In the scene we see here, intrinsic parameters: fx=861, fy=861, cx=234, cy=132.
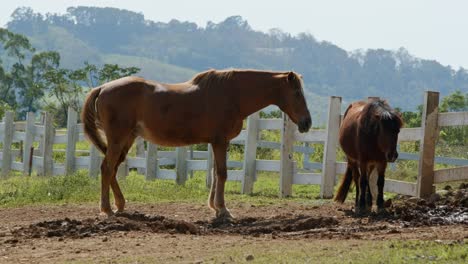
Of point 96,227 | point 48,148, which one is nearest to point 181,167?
point 48,148

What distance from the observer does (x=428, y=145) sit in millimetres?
12875

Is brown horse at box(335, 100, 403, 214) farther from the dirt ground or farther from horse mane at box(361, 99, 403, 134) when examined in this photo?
the dirt ground

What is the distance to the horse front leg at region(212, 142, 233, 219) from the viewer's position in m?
11.3

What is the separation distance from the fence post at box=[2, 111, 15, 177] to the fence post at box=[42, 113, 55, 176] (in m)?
2.21

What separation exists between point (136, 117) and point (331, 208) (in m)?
3.14

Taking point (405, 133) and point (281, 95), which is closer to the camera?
point (281, 95)

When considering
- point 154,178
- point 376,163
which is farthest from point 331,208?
point 154,178

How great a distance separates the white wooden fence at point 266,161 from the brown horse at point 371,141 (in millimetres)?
1170

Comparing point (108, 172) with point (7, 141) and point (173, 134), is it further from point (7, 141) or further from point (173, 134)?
point (7, 141)

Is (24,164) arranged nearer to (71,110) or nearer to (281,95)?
(71,110)

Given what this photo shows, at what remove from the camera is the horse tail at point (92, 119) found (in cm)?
1177

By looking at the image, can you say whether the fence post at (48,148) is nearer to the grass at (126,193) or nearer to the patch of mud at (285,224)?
the grass at (126,193)

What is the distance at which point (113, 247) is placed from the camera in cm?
868

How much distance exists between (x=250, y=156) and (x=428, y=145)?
4.50 metres
